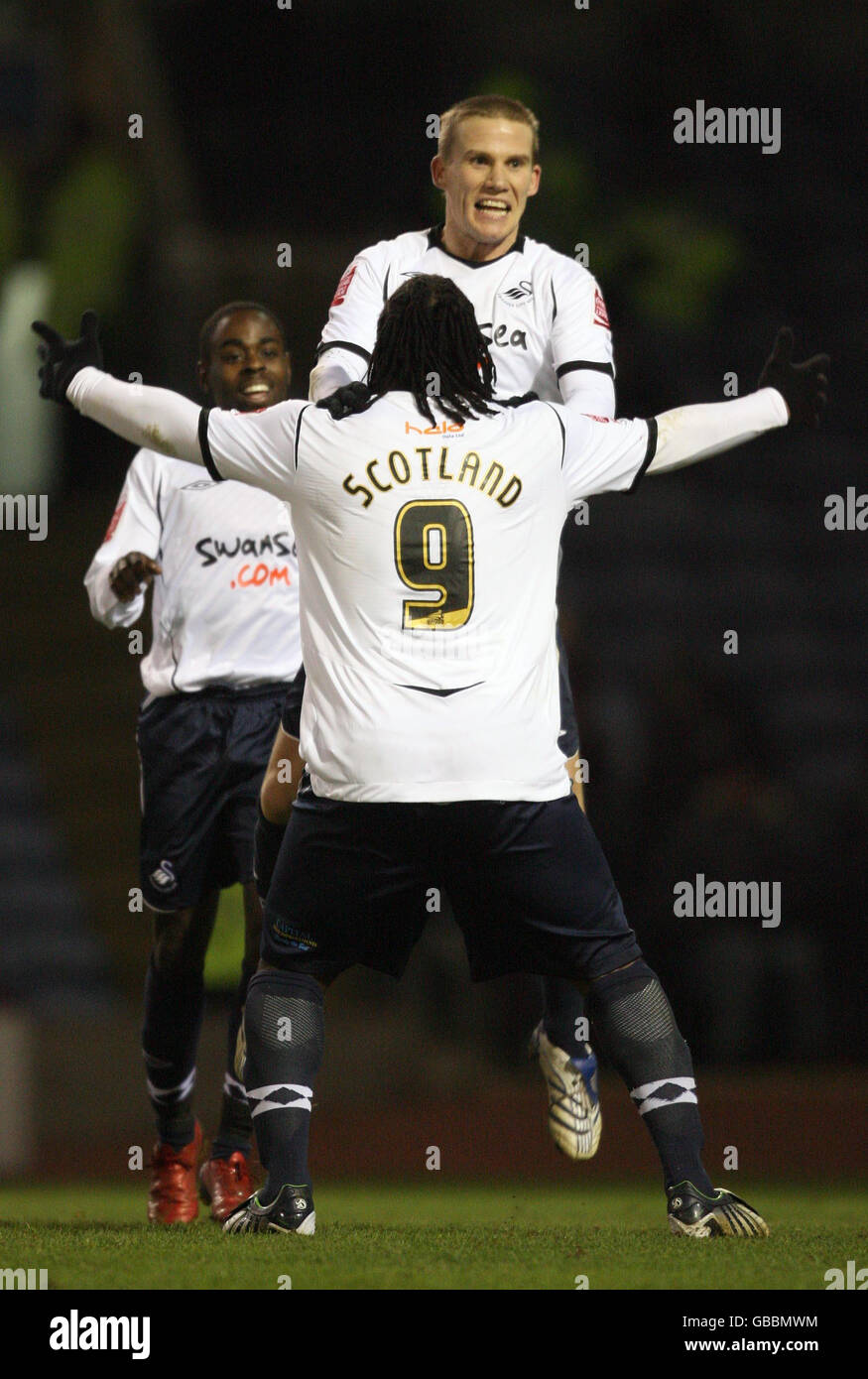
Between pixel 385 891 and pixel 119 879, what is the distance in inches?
284

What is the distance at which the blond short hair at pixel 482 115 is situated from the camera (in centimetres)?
516

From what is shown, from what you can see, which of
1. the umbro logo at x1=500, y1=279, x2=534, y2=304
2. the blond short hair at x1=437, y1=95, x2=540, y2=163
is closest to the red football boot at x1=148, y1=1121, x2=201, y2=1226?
the umbro logo at x1=500, y1=279, x2=534, y2=304

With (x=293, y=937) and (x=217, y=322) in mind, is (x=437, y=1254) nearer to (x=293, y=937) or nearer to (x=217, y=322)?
(x=293, y=937)

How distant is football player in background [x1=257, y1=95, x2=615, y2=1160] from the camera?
5129mm

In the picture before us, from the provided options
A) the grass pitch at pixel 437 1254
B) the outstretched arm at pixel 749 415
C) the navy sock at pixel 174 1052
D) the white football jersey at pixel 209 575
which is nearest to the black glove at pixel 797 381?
the outstretched arm at pixel 749 415

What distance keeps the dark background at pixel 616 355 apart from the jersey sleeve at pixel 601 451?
15.4 feet

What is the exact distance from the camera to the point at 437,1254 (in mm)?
4277

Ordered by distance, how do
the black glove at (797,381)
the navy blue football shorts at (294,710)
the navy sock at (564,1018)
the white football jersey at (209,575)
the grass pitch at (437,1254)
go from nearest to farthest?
1. the grass pitch at (437,1254)
2. the black glove at (797,381)
3. the navy blue football shorts at (294,710)
4. the navy sock at (564,1018)
5. the white football jersey at (209,575)

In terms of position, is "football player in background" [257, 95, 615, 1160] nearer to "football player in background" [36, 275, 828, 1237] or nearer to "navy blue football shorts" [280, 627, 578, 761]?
"navy blue football shorts" [280, 627, 578, 761]

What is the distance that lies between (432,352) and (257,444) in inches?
17.0

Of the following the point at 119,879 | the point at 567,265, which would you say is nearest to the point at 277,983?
the point at 567,265

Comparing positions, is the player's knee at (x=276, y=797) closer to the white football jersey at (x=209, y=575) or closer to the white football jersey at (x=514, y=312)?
the white football jersey at (x=209, y=575)

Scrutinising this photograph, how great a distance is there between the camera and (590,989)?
4.48 m

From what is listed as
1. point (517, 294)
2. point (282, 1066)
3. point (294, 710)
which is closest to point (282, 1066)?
point (282, 1066)
